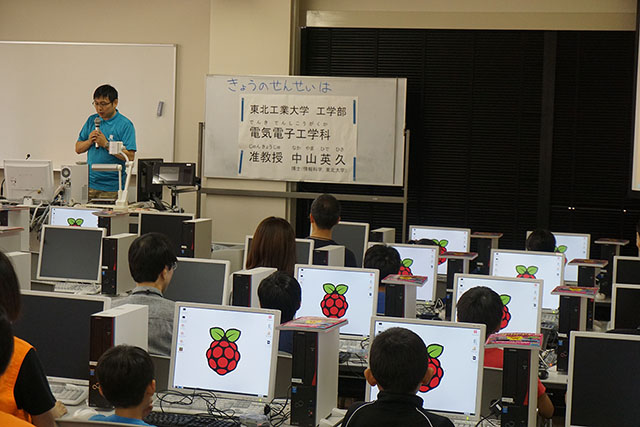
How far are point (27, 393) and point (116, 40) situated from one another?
7.42 m

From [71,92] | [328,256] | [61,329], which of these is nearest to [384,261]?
[328,256]

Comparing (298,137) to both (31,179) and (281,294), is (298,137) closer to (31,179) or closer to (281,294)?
(31,179)

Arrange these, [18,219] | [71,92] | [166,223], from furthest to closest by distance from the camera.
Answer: [71,92] → [18,219] → [166,223]

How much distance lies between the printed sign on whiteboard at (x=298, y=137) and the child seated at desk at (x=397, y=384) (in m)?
5.94

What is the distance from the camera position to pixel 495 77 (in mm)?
8266

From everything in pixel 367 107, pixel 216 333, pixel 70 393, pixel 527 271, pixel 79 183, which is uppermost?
pixel 367 107

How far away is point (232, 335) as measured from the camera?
10.5ft

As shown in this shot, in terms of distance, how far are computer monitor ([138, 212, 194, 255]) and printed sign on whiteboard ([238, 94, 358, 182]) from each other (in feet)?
8.75

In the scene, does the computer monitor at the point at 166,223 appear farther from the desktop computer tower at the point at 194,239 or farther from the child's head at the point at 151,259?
the child's head at the point at 151,259

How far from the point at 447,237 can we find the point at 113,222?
2.45 meters

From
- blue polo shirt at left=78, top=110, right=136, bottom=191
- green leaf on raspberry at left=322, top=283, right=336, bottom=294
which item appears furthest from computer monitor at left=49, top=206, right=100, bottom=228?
green leaf on raspberry at left=322, top=283, right=336, bottom=294

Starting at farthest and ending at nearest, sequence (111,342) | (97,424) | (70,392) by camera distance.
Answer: (70,392) → (111,342) → (97,424)

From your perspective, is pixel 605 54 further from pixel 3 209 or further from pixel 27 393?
pixel 27 393

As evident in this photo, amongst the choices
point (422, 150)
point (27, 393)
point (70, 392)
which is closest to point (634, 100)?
point (422, 150)
